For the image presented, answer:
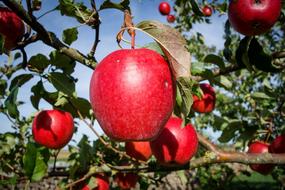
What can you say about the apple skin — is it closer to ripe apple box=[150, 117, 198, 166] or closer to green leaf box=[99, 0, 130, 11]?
ripe apple box=[150, 117, 198, 166]

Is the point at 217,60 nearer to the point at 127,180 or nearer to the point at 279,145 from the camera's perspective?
the point at 279,145

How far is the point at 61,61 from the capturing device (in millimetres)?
1926

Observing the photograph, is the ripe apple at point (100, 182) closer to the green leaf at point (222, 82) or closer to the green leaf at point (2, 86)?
the green leaf at point (2, 86)

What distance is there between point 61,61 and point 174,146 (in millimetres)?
763

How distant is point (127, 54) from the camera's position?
3.54 feet

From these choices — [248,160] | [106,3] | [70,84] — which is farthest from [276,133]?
[106,3]

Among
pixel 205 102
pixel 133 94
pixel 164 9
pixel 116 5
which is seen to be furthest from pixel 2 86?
pixel 164 9

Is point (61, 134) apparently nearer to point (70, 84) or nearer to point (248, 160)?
point (70, 84)

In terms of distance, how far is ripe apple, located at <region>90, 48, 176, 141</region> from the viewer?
106 cm

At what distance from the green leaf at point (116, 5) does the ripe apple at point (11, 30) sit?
514mm

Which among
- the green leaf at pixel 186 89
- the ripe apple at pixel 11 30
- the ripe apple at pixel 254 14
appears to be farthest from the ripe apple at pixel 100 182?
the green leaf at pixel 186 89

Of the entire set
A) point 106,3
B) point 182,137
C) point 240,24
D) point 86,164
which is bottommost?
point 86,164

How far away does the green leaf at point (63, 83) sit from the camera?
1.77 meters

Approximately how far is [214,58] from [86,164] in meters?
1.21
